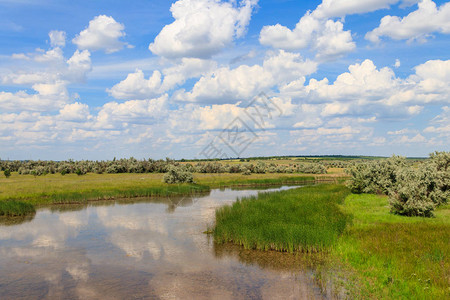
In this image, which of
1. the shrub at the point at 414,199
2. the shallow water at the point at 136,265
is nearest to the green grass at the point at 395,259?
the shrub at the point at 414,199

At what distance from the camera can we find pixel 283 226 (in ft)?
62.8

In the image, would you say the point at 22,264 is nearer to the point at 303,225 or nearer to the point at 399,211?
the point at 303,225

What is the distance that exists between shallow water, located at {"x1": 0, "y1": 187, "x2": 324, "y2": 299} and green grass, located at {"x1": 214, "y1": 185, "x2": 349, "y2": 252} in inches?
27.3

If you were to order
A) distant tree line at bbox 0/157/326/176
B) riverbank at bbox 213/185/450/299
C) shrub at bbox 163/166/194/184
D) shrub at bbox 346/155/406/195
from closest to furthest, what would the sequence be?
riverbank at bbox 213/185/450/299 → shrub at bbox 346/155/406/195 → shrub at bbox 163/166/194/184 → distant tree line at bbox 0/157/326/176

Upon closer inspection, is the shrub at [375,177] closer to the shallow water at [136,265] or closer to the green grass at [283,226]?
the green grass at [283,226]

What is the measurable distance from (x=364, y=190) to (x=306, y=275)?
24.8m

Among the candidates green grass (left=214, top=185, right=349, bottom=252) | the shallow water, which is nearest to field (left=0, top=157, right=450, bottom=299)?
green grass (left=214, top=185, right=349, bottom=252)

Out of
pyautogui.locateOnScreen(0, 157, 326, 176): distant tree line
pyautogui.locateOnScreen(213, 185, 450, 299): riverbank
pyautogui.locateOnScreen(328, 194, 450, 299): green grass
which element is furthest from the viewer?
pyautogui.locateOnScreen(0, 157, 326, 176): distant tree line

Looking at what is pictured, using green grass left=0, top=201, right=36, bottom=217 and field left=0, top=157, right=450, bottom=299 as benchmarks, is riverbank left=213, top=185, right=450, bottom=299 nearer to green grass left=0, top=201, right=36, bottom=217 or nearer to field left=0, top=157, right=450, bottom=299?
field left=0, top=157, right=450, bottom=299

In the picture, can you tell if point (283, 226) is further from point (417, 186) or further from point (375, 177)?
point (375, 177)

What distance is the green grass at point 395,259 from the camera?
1110 centimetres

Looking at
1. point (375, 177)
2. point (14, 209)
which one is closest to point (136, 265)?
point (14, 209)

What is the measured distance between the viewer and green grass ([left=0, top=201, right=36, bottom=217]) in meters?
29.7

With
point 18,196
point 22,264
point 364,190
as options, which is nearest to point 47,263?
point 22,264
